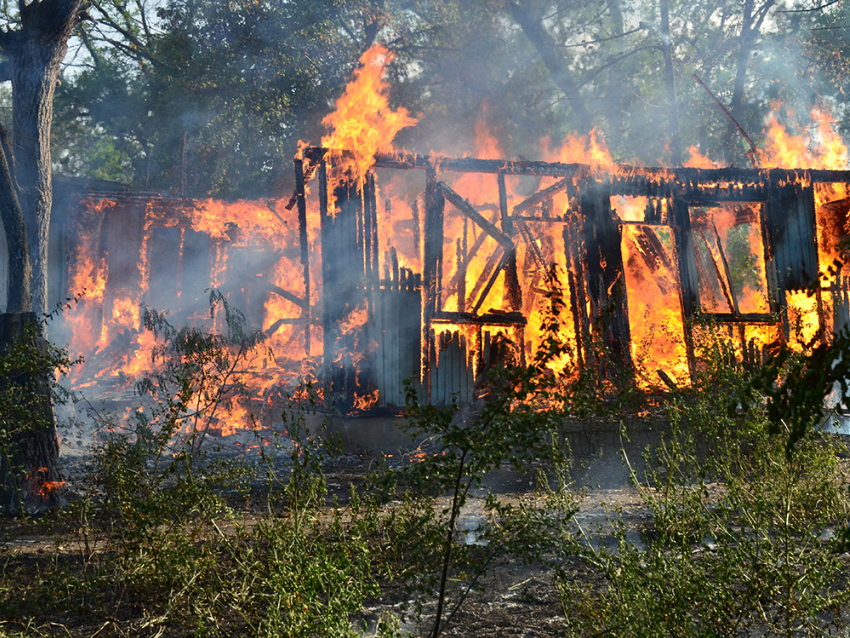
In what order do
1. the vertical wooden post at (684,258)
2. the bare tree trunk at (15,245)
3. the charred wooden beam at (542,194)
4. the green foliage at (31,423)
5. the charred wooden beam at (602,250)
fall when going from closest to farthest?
the green foliage at (31,423), the bare tree trunk at (15,245), the charred wooden beam at (602,250), the charred wooden beam at (542,194), the vertical wooden post at (684,258)

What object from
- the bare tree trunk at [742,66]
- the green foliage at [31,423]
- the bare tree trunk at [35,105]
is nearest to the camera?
the green foliage at [31,423]

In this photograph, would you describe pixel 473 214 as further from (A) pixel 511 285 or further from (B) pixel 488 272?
(A) pixel 511 285

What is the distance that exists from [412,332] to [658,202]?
16.6ft

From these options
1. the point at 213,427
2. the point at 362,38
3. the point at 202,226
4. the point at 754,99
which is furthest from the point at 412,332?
the point at 754,99

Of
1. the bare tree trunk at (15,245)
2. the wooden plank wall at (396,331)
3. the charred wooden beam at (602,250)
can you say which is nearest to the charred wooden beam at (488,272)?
the wooden plank wall at (396,331)

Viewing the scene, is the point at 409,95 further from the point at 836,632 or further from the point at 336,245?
the point at 836,632

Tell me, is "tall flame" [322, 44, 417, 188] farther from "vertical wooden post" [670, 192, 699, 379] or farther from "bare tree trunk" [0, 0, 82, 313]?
"vertical wooden post" [670, 192, 699, 379]

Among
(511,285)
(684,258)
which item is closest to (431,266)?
(511,285)

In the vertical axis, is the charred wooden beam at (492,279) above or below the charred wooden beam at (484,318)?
above

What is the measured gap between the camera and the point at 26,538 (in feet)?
20.2

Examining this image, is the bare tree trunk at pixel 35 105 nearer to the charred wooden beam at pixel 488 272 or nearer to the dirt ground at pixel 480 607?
the dirt ground at pixel 480 607

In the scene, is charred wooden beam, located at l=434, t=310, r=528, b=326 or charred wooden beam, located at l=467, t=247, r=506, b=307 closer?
charred wooden beam, located at l=434, t=310, r=528, b=326

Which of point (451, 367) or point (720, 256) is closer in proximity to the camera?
point (451, 367)

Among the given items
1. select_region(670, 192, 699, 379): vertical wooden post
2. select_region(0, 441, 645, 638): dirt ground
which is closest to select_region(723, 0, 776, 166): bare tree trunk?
select_region(670, 192, 699, 379): vertical wooden post
